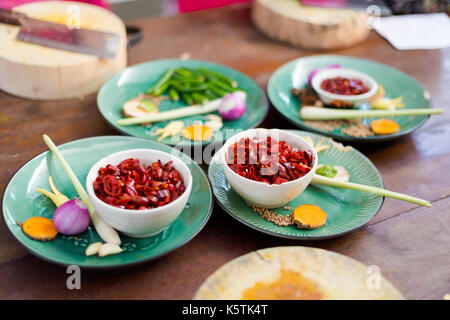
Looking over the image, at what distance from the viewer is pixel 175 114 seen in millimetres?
1543

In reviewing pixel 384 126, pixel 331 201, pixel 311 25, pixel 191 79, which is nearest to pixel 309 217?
pixel 331 201

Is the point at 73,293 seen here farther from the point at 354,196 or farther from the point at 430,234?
the point at 430,234

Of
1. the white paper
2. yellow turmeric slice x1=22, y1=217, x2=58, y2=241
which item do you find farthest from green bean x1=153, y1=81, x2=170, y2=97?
the white paper

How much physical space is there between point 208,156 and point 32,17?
0.98 meters

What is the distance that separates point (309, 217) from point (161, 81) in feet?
2.66

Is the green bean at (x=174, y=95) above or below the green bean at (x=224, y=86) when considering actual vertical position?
below

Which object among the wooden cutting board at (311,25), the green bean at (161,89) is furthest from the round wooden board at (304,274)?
the wooden cutting board at (311,25)

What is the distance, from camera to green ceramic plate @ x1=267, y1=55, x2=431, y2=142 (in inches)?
62.6

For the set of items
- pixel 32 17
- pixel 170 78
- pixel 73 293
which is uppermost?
pixel 32 17

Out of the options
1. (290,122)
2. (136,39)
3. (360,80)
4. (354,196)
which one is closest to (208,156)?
(290,122)

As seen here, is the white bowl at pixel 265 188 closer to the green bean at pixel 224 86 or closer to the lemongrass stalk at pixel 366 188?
the lemongrass stalk at pixel 366 188

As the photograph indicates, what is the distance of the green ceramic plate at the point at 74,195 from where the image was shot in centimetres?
101

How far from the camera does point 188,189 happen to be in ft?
3.49

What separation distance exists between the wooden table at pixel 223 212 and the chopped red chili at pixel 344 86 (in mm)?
209
